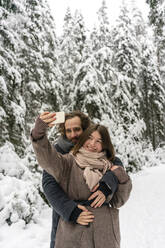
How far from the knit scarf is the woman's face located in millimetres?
50

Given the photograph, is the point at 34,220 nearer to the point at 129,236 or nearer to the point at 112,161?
the point at 129,236

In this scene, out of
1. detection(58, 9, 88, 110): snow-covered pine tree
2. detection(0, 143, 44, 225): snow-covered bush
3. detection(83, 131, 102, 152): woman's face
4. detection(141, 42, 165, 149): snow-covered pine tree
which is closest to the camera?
detection(83, 131, 102, 152): woman's face

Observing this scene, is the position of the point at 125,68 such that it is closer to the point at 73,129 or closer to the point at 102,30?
the point at 102,30

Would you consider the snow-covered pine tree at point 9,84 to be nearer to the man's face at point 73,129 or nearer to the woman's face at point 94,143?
the man's face at point 73,129

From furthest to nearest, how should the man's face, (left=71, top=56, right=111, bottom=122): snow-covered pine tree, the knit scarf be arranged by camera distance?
(left=71, top=56, right=111, bottom=122): snow-covered pine tree < the man's face < the knit scarf

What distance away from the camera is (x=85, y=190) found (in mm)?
1813

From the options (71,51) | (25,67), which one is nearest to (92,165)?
(25,67)

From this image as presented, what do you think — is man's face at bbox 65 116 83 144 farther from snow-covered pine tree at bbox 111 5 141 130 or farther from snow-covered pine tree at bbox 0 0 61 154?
snow-covered pine tree at bbox 111 5 141 130

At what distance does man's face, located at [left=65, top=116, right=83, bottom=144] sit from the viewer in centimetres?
233

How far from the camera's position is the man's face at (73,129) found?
2.33 m

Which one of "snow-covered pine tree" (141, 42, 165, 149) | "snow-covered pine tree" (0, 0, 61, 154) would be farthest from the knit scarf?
"snow-covered pine tree" (141, 42, 165, 149)

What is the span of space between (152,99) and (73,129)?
23.7 m

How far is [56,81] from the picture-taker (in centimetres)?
1395

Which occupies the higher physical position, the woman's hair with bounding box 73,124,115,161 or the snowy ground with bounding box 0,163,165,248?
the woman's hair with bounding box 73,124,115,161
